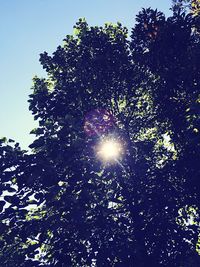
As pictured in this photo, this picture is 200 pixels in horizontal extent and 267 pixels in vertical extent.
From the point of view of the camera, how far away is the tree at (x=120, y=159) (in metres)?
7.25

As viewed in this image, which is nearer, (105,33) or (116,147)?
(116,147)

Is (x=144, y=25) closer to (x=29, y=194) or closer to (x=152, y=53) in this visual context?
(x=152, y=53)

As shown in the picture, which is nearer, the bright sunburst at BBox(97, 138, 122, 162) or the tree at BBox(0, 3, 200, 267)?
the tree at BBox(0, 3, 200, 267)

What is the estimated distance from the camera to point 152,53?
13906mm

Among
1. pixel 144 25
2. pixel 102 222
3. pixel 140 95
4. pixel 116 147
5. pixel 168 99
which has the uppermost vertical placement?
pixel 144 25

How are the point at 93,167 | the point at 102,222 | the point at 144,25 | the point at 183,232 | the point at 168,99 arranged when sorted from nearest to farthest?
the point at 93,167
the point at 102,222
the point at 183,232
the point at 168,99
the point at 144,25

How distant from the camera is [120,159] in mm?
12828

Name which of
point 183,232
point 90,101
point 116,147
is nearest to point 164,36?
point 90,101

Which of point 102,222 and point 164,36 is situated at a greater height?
point 164,36

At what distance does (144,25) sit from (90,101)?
4.58 meters

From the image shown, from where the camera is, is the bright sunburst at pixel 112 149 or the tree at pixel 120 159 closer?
the tree at pixel 120 159

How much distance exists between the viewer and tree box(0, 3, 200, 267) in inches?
286

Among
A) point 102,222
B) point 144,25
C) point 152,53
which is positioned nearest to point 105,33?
point 144,25

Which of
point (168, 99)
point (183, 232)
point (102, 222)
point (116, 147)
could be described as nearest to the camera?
point (102, 222)
